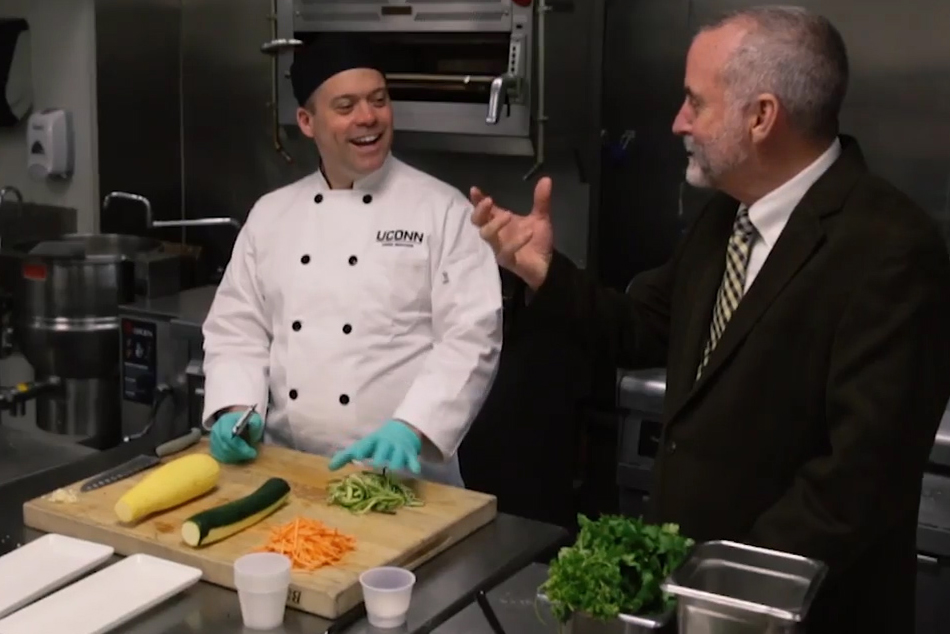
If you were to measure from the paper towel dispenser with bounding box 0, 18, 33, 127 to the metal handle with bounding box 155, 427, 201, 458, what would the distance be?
197cm

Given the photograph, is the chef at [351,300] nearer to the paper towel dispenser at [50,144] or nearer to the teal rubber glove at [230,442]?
the teal rubber glove at [230,442]

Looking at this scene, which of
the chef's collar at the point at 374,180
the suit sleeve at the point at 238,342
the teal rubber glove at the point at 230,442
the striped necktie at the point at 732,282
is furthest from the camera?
the chef's collar at the point at 374,180

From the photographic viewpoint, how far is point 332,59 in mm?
1906

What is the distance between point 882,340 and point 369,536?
670 mm

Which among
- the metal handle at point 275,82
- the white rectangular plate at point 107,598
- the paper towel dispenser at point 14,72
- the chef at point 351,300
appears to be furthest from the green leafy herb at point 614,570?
the paper towel dispenser at point 14,72

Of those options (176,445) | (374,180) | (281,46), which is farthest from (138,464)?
(281,46)

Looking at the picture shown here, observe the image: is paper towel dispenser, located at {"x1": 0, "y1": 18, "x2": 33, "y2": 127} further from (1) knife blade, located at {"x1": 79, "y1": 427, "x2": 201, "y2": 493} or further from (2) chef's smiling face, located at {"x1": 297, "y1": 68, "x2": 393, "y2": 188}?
(1) knife blade, located at {"x1": 79, "y1": 427, "x2": 201, "y2": 493}

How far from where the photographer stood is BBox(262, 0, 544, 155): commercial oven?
2621 mm

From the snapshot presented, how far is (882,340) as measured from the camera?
51.5 inches

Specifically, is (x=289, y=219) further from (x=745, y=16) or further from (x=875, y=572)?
(x=875, y=572)

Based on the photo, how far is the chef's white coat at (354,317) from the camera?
184cm

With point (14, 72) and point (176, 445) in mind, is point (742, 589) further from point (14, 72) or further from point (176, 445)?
point (14, 72)

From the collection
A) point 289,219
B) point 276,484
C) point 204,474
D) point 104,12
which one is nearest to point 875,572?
point 276,484

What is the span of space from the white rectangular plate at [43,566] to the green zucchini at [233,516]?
0.12 m
